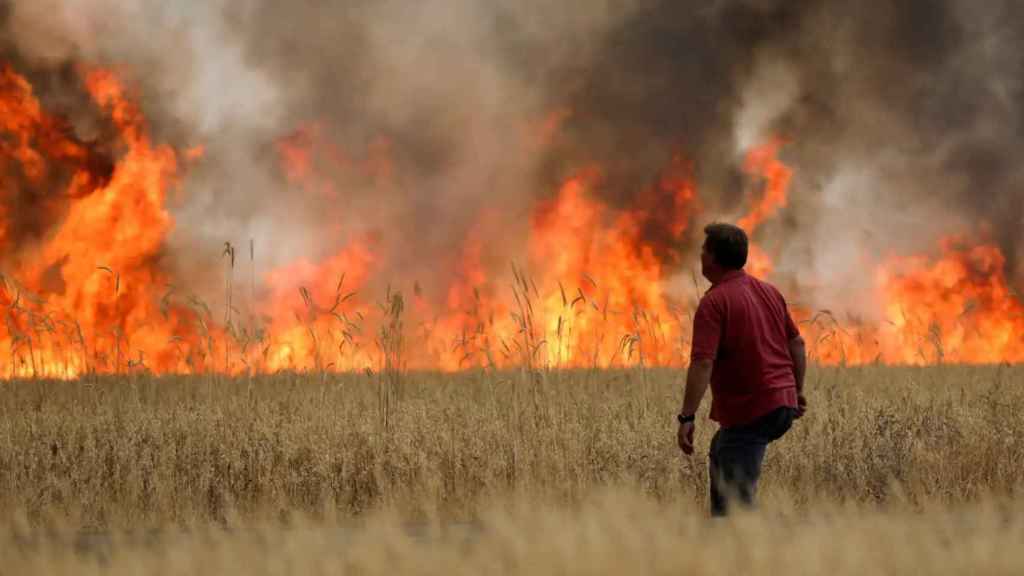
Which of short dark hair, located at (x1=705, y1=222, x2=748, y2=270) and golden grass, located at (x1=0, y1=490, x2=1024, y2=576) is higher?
short dark hair, located at (x1=705, y1=222, x2=748, y2=270)

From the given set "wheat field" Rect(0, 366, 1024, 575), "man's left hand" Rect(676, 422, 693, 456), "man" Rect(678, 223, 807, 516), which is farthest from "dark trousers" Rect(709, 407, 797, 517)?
"man's left hand" Rect(676, 422, 693, 456)

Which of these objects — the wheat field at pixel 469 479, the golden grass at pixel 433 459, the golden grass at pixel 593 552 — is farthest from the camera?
the golden grass at pixel 433 459

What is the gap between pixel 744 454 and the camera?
5.86 metres

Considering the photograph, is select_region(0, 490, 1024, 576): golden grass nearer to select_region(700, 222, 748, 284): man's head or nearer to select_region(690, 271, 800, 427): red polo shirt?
select_region(690, 271, 800, 427): red polo shirt

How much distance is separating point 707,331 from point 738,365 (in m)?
0.28

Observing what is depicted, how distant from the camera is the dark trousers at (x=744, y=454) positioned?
19.2 feet

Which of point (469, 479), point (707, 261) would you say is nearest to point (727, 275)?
point (707, 261)

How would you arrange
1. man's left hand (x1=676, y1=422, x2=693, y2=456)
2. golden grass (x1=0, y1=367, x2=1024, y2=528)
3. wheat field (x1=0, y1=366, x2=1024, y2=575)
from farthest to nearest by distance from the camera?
golden grass (x1=0, y1=367, x2=1024, y2=528) < man's left hand (x1=676, y1=422, x2=693, y2=456) < wheat field (x1=0, y1=366, x2=1024, y2=575)

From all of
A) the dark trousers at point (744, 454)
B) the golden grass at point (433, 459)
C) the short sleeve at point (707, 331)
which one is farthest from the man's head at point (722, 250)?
the golden grass at point (433, 459)

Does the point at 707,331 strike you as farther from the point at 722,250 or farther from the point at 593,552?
the point at 593,552

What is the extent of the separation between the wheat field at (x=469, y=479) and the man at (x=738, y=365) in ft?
0.94

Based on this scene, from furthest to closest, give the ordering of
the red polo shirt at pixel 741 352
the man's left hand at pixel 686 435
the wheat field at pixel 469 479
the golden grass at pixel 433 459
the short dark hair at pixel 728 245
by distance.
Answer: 1. the golden grass at pixel 433 459
2. the short dark hair at pixel 728 245
3. the red polo shirt at pixel 741 352
4. the man's left hand at pixel 686 435
5. the wheat field at pixel 469 479

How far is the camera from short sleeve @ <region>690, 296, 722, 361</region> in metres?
5.70

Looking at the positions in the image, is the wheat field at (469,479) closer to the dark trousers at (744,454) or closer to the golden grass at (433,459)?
the golden grass at (433,459)
